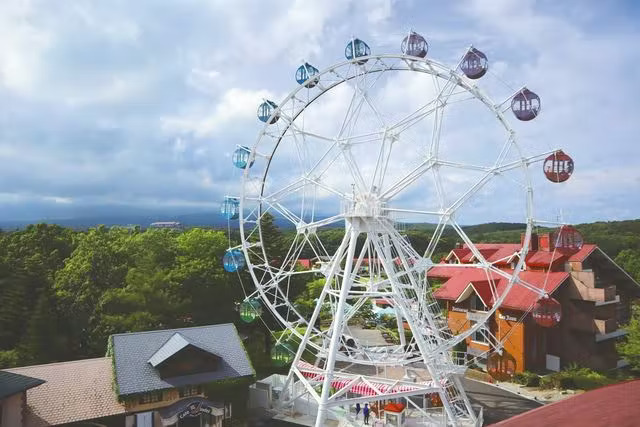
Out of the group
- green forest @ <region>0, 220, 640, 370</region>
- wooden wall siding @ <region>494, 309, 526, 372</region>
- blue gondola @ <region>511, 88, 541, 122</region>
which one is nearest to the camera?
blue gondola @ <region>511, 88, 541, 122</region>

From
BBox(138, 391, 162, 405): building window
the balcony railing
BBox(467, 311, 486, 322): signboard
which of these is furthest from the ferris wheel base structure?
the balcony railing

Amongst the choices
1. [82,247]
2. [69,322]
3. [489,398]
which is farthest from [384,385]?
[82,247]

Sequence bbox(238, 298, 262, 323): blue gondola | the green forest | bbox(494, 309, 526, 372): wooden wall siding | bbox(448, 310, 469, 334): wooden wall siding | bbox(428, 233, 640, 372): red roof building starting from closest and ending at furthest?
bbox(238, 298, 262, 323): blue gondola, the green forest, bbox(428, 233, 640, 372): red roof building, bbox(494, 309, 526, 372): wooden wall siding, bbox(448, 310, 469, 334): wooden wall siding

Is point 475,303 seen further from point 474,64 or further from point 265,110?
point 265,110

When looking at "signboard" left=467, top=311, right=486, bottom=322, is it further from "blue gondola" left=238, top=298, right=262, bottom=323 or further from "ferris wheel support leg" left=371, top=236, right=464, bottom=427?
"blue gondola" left=238, top=298, right=262, bottom=323

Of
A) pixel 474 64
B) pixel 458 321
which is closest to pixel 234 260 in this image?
pixel 474 64
